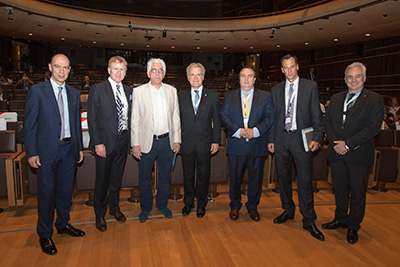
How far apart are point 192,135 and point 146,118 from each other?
458 mm

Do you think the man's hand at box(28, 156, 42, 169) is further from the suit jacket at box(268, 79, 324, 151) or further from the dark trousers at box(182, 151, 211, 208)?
the suit jacket at box(268, 79, 324, 151)

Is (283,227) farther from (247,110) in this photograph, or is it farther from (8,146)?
(8,146)

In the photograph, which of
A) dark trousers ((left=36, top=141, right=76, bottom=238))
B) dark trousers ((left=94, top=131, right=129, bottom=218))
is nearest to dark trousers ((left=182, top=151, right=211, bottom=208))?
dark trousers ((left=94, top=131, right=129, bottom=218))

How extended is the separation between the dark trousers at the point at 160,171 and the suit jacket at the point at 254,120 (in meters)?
0.63

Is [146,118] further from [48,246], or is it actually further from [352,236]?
[352,236]

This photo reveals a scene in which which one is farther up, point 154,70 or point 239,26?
point 239,26

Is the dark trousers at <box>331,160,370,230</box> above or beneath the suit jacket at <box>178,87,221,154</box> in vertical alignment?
beneath

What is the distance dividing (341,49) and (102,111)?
13272 millimetres

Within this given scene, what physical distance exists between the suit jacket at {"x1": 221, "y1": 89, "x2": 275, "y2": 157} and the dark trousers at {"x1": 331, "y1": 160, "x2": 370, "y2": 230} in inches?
26.8

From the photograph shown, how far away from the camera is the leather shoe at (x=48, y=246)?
2041 millimetres

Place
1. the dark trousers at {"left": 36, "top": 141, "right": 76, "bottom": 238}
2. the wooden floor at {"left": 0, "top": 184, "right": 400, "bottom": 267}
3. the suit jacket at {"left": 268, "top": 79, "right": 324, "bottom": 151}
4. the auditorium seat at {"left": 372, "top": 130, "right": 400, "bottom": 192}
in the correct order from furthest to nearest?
the auditorium seat at {"left": 372, "top": 130, "right": 400, "bottom": 192}, the suit jacket at {"left": 268, "top": 79, "right": 324, "bottom": 151}, the dark trousers at {"left": 36, "top": 141, "right": 76, "bottom": 238}, the wooden floor at {"left": 0, "top": 184, "right": 400, "bottom": 267}

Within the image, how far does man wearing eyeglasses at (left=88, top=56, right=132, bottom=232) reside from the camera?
229cm

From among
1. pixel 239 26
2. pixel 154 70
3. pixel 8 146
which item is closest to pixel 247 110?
pixel 154 70

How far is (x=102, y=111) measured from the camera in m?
2.31
